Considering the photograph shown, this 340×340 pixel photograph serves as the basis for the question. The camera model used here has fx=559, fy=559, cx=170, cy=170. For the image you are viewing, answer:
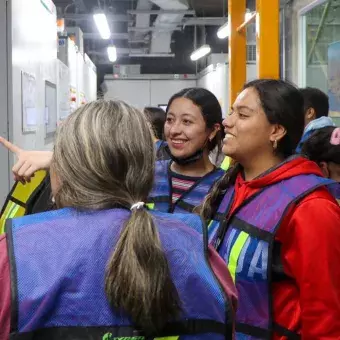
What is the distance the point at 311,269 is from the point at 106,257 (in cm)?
78

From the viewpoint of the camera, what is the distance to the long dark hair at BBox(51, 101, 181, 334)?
110 centimetres

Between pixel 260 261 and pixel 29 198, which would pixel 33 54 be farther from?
pixel 260 261

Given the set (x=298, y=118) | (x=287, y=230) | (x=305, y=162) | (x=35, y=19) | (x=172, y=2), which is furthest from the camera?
(x=172, y=2)

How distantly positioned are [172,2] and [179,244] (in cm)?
1011

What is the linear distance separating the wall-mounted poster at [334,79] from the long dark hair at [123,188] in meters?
4.78

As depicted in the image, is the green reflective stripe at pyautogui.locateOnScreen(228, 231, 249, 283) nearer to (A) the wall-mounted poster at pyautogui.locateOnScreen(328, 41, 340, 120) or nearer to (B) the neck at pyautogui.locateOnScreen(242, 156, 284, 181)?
(B) the neck at pyautogui.locateOnScreen(242, 156, 284, 181)

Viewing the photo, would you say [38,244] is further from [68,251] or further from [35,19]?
[35,19]

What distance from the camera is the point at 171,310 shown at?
3.70ft

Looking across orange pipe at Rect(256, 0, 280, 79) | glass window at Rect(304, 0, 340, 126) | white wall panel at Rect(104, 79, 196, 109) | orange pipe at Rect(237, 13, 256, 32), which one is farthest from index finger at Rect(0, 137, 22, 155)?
white wall panel at Rect(104, 79, 196, 109)

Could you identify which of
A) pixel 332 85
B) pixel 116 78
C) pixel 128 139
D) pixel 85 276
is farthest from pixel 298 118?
pixel 116 78

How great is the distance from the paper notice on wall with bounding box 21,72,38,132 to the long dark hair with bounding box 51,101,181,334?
8.18 feet

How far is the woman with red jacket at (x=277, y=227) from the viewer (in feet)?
5.42

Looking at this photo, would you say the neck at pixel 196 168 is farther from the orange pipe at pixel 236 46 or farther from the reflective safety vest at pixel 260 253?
the orange pipe at pixel 236 46

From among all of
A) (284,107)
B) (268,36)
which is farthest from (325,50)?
(284,107)
